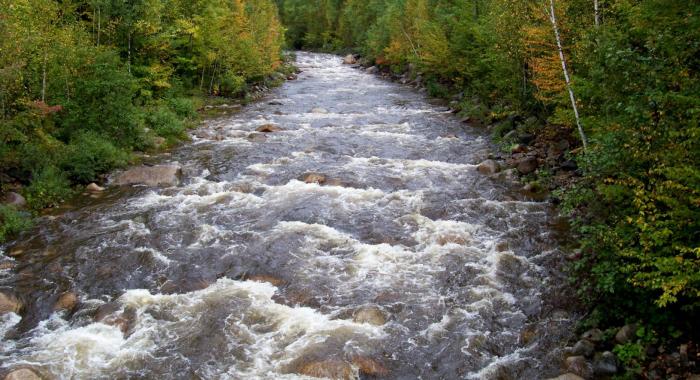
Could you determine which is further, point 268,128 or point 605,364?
point 268,128

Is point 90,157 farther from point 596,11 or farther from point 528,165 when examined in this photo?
point 596,11

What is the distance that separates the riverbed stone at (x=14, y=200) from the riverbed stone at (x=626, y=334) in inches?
600

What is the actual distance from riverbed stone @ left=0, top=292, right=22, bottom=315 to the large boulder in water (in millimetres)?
7378

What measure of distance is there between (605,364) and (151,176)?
1490cm

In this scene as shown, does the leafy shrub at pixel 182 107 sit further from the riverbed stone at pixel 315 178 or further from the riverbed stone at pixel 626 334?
the riverbed stone at pixel 626 334

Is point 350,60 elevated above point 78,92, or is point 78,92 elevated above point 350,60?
point 350,60

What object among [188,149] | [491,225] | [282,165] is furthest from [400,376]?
[188,149]

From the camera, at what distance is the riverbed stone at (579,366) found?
8047 millimetres

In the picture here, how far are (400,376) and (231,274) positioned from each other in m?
4.88

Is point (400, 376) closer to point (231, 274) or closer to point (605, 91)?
point (231, 274)

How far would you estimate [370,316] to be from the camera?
32.3ft

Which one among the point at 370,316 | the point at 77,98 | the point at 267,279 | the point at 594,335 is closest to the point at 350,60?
the point at 77,98

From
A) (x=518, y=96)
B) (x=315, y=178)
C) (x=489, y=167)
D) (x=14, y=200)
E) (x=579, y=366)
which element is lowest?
(x=14, y=200)

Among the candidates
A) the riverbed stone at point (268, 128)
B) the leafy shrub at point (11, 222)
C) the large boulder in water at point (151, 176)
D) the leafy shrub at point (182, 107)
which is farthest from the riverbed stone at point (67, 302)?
the leafy shrub at point (182, 107)
